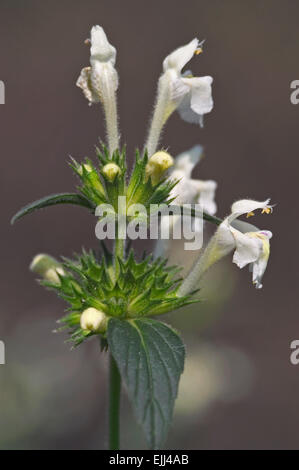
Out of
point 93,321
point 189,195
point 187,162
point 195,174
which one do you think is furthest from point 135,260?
point 195,174

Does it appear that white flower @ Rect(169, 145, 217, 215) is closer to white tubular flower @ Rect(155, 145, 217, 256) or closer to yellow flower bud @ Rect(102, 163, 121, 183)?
white tubular flower @ Rect(155, 145, 217, 256)

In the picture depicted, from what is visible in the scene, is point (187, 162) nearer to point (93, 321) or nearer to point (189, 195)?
point (189, 195)

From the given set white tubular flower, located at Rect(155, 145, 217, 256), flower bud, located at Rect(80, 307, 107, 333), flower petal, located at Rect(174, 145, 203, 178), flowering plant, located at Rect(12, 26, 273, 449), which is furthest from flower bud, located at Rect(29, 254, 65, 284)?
flower petal, located at Rect(174, 145, 203, 178)

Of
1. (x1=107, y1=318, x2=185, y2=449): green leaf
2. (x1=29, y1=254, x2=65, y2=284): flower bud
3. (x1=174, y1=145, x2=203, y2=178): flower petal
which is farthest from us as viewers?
(x1=174, y1=145, x2=203, y2=178): flower petal

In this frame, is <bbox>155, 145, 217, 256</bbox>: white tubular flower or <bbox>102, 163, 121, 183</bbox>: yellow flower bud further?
<bbox>155, 145, 217, 256</bbox>: white tubular flower

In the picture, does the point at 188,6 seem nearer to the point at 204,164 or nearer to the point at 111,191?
the point at 204,164

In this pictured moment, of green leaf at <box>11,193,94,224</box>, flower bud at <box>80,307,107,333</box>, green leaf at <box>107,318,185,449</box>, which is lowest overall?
green leaf at <box>107,318,185,449</box>

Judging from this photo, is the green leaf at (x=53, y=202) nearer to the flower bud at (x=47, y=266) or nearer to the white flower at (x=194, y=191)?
the flower bud at (x=47, y=266)
